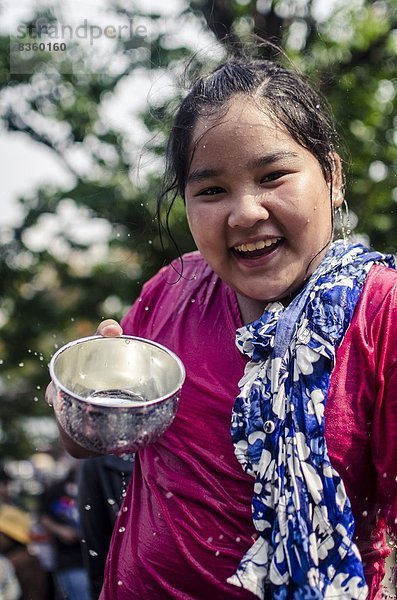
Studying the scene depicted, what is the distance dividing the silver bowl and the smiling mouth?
12.6 inches

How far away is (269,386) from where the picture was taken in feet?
5.86

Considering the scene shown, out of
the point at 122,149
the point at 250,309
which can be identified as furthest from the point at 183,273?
the point at 122,149

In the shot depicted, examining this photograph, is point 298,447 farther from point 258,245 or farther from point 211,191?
point 211,191

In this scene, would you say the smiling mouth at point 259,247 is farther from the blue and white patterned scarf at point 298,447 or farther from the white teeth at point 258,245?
the blue and white patterned scarf at point 298,447

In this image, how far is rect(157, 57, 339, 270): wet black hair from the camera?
198 centimetres

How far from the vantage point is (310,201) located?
1910 mm

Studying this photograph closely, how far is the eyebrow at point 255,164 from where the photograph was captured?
6.12 ft

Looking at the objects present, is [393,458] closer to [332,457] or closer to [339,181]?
[332,457]

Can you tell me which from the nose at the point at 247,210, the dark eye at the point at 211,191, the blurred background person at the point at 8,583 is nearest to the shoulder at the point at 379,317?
the nose at the point at 247,210

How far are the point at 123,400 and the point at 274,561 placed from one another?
564mm

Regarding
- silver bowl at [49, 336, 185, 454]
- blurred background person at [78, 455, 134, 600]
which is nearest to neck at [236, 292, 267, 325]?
silver bowl at [49, 336, 185, 454]

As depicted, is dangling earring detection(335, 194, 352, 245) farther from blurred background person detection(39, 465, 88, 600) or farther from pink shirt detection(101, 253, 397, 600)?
blurred background person detection(39, 465, 88, 600)

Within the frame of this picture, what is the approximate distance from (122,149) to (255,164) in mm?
3848

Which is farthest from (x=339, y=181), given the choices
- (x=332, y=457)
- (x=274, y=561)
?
(x=274, y=561)
